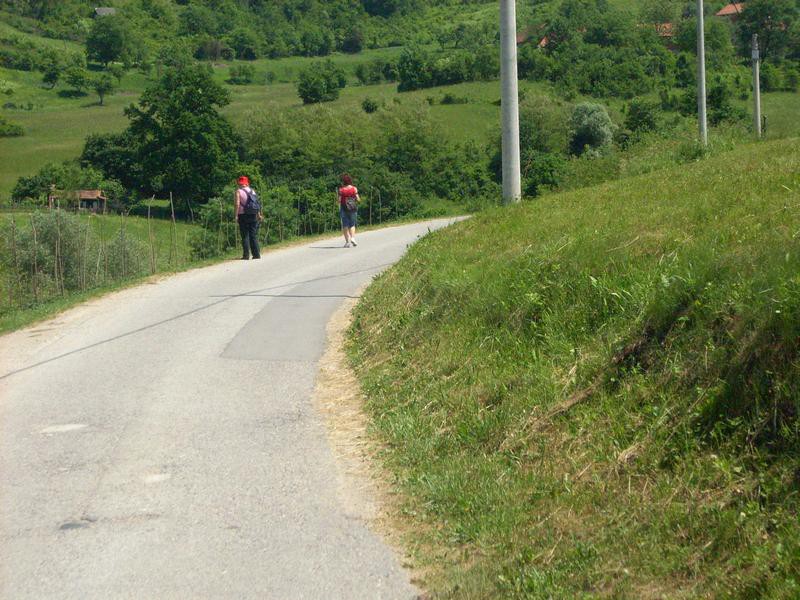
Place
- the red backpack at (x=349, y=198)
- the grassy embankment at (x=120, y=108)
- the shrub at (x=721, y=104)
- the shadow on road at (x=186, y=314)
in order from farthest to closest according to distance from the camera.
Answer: the grassy embankment at (x=120, y=108) → the shrub at (x=721, y=104) → the red backpack at (x=349, y=198) → the shadow on road at (x=186, y=314)

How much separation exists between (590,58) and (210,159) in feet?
106

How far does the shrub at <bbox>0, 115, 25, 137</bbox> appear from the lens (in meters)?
86.4

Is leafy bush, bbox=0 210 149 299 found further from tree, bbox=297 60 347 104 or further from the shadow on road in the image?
tree, bbox=297 60 347 104

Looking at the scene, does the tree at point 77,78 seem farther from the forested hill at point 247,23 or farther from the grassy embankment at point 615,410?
the grassy embankment at point 615,410

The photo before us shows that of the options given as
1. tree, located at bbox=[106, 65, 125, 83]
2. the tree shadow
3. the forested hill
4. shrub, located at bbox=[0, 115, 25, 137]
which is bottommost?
shrub, located at bbox=[0, 115, 25, 137]

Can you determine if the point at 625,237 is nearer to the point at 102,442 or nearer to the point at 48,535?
the point at 102,442

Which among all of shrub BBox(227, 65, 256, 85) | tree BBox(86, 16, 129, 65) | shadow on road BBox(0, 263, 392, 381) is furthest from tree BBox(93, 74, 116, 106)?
shadow on road BBox(0, 263, 392, 381)

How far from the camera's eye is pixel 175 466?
24.4ft

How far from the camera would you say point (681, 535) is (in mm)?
4730

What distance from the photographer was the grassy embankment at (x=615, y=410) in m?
4.70

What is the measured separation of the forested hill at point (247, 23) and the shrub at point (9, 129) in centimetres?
4170

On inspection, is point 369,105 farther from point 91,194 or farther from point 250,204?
Result: point 250,204

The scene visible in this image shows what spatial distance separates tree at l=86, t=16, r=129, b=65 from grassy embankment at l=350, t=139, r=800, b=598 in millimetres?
123404

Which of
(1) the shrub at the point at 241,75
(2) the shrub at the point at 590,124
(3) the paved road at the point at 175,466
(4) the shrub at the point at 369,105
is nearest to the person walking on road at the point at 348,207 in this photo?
(3) the paved road at the point at 175,466
